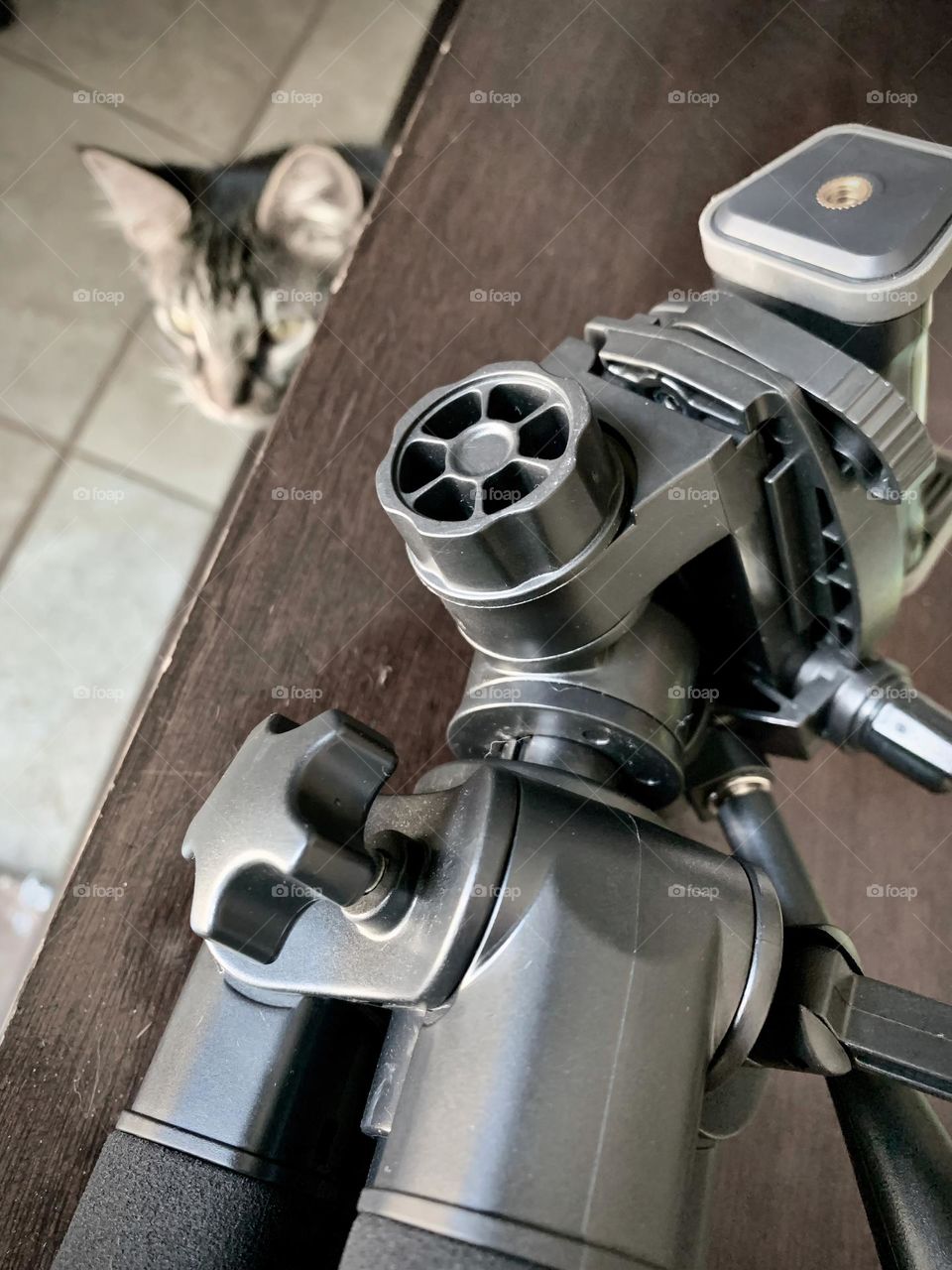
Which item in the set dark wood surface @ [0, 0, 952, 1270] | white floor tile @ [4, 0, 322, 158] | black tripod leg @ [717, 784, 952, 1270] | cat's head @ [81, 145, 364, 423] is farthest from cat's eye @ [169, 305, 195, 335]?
black tripod leg @ [717, 784, 952, 1270]

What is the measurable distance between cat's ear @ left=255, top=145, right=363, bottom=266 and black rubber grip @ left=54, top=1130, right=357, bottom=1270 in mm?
1022

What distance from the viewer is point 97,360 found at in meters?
1.48

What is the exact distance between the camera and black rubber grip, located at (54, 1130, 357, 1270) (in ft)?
1.37

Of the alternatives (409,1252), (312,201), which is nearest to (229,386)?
(312,201)

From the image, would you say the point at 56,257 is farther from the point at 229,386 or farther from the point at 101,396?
the point at 229,386

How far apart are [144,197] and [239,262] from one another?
172 mm

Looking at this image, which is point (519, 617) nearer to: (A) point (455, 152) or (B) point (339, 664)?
(B) point (339, 664)

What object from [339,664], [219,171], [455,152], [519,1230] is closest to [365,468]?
[339,664]

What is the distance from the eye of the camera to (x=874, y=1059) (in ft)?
1.37

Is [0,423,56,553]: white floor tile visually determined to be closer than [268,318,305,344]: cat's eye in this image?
No

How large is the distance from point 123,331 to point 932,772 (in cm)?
130

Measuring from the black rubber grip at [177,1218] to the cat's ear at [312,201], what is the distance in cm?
102

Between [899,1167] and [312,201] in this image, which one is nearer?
[899,1167]

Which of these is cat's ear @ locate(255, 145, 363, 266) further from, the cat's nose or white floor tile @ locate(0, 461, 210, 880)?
white floor tile @ locate(0, 461, 210, 880)
